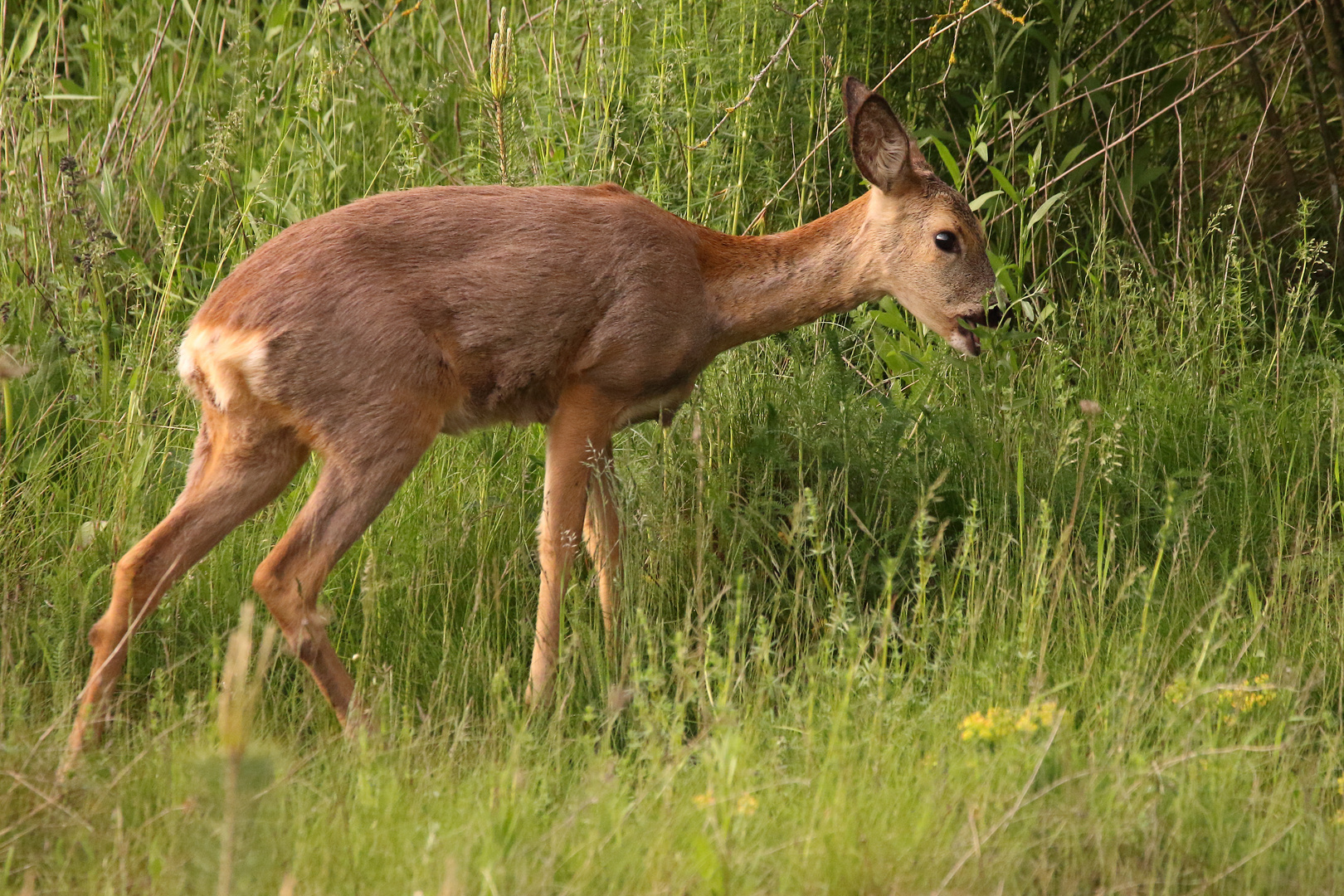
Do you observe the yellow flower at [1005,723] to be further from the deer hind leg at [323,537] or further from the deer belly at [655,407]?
the deer hind leg at [323,537]

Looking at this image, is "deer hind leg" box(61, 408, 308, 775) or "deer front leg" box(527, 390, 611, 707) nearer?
"deer hind leg" box(61, 408, 308, 775)

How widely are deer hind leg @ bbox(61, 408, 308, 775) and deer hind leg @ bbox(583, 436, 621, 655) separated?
0.94m

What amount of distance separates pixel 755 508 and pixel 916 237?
104 centimetres

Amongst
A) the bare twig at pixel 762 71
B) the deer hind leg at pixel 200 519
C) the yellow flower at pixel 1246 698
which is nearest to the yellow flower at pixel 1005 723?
the yellow flower at pixel 1246 698

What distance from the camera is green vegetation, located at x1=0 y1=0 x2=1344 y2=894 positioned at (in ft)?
9.91

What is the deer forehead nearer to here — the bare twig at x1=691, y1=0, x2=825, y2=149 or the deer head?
the deer head

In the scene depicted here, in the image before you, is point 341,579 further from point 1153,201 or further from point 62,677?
point 1153,201

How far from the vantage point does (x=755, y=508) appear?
4.89 m

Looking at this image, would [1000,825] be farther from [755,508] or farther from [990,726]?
[755,508]

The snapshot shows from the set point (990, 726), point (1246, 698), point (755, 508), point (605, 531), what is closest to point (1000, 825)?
point (990, 726)

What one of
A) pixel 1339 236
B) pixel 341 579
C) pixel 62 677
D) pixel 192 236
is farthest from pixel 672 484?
pixel 1339 236

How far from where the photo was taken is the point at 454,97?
23.5 ft

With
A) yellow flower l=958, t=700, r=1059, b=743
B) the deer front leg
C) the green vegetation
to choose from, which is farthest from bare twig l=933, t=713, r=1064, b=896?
the deer front leg

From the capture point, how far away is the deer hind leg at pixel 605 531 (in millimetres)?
4605
